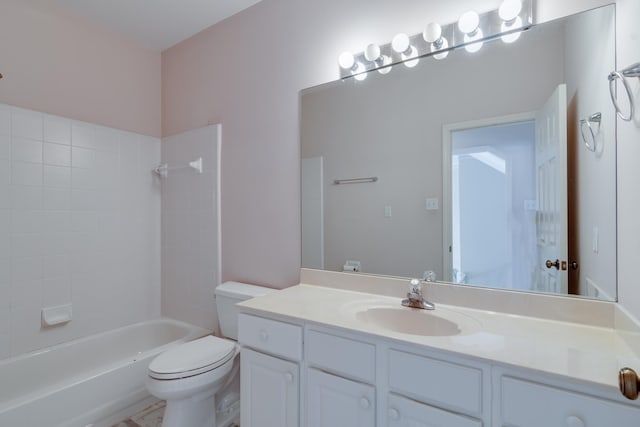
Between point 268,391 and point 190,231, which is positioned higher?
point 190,231

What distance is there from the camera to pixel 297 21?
1.78 m

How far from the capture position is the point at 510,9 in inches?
46.4

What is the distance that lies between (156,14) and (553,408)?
2766 mm

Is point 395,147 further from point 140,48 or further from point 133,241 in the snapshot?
point 140,48

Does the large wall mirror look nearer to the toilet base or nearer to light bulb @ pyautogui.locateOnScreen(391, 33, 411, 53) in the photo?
light bulb @ pyautogui.locateOnScreen(391, 33, 411, 53)

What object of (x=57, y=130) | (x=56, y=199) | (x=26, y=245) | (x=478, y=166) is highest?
(x=57, y=130)

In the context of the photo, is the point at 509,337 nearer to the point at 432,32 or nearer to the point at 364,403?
the point at 364,403

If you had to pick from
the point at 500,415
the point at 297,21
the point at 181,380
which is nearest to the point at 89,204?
the point at 181,380

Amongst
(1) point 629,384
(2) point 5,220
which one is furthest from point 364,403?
(2) point 5,220

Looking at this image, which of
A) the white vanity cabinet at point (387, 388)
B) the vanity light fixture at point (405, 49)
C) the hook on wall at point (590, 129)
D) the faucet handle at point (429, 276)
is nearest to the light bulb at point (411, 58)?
the vanity light fixture at point (405, 49)

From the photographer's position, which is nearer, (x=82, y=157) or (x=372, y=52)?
(x=372, y=52)

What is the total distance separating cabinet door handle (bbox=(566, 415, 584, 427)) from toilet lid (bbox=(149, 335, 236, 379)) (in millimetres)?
1382

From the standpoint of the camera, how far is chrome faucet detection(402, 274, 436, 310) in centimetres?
128

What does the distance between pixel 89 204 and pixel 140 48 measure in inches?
50.4
